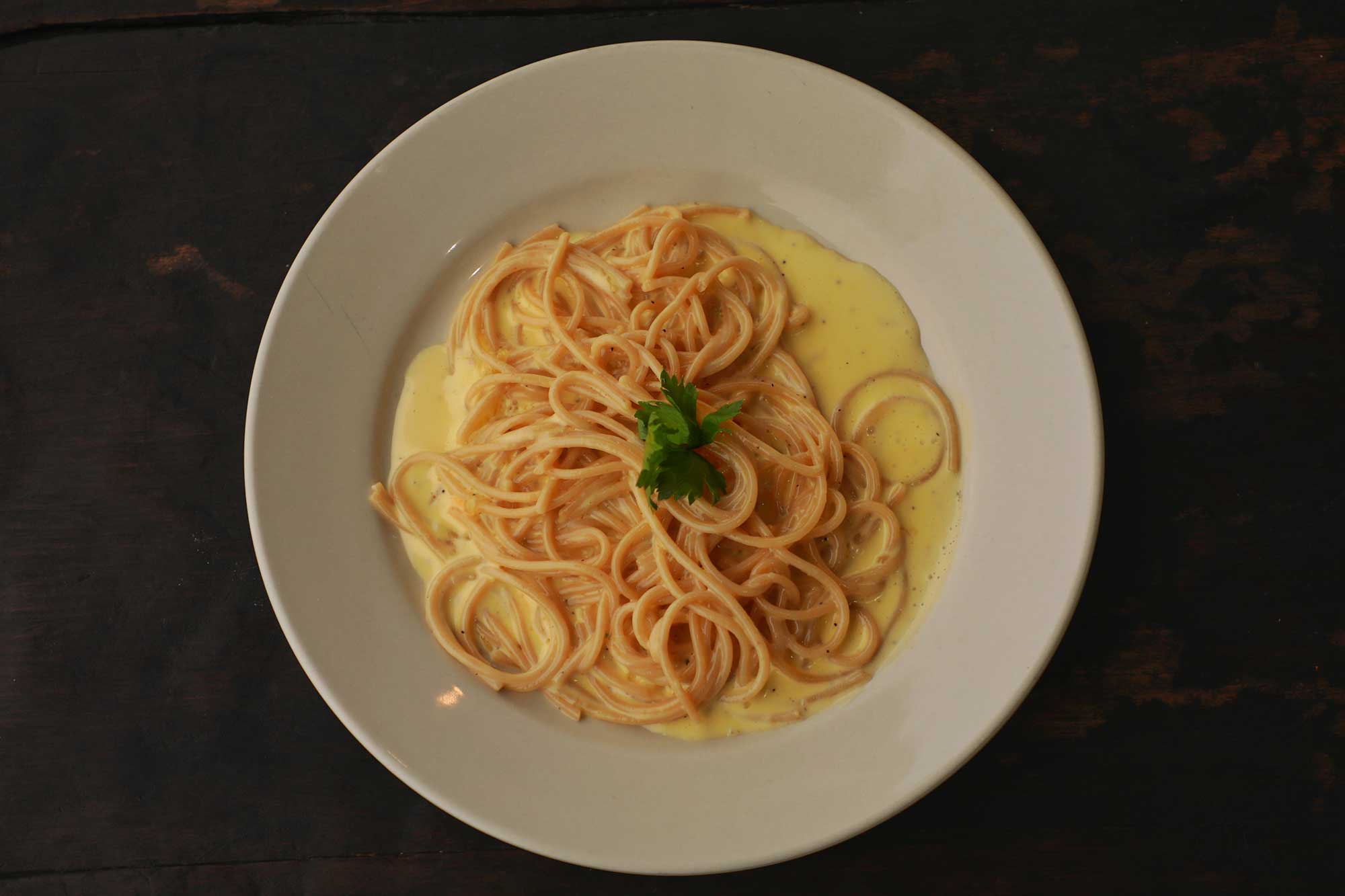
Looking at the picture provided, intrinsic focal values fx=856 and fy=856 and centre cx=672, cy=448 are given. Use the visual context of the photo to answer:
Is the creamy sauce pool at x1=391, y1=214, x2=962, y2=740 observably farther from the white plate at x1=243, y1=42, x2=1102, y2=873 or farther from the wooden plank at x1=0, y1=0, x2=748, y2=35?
the wooden plank at x1=0, y1=0, x2=748, y2=35

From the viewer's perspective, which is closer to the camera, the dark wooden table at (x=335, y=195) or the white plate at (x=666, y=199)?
the white plate at (x=666, y=199)

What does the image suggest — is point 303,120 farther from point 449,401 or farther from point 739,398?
point 739,398

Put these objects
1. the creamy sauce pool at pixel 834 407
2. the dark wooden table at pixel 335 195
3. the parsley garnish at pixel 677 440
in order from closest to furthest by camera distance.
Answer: the parsley garnish at pixel 677 440, the creamy sauce pool at pixel 834 407, the dark wooden table at pixel 335 195

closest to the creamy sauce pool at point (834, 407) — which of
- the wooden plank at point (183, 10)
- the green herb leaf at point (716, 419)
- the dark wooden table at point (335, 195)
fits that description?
the green herb leaf at point (716, 419)

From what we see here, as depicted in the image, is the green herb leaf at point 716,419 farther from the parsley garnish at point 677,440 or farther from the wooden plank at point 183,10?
the wooden plank at point 183,10

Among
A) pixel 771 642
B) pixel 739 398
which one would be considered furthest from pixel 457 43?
pixel 771 642

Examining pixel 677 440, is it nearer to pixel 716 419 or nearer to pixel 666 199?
pixel 716 419
